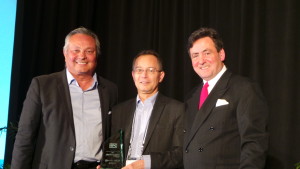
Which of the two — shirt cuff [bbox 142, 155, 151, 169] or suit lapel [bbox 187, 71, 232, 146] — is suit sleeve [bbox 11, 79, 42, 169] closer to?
shirt cuff [bbox 142, 155, 151, 169]

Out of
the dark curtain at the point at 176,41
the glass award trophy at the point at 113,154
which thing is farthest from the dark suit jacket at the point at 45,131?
the dark curtain at the point at 176,41

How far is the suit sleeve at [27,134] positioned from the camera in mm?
2508

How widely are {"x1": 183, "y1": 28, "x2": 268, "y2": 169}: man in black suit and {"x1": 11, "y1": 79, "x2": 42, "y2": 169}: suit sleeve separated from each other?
3.31ft

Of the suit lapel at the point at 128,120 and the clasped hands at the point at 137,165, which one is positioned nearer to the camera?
the clasped hands at the point at 137,165

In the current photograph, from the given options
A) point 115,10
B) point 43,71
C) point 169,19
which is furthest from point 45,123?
point 115,10

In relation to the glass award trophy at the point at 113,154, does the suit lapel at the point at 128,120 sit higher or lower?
higher

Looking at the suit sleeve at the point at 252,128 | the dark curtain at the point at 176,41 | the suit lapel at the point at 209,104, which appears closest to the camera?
the suit sleeve at the point at 252,128

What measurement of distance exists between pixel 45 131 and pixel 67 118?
0.17 m

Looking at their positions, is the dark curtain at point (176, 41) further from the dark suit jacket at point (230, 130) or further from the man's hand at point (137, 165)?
the man's hand at point (137, 165)

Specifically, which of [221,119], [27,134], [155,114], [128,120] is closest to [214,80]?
[221,119]

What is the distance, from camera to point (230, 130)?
2221 millimetres

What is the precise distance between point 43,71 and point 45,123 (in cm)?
228

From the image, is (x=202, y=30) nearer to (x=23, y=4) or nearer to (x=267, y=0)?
(x=267, y=0)

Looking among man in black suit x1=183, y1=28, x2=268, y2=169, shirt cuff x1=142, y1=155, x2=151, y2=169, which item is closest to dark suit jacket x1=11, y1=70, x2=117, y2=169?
shirt cuff x1=142, y1=155, x2=151, y2=169
